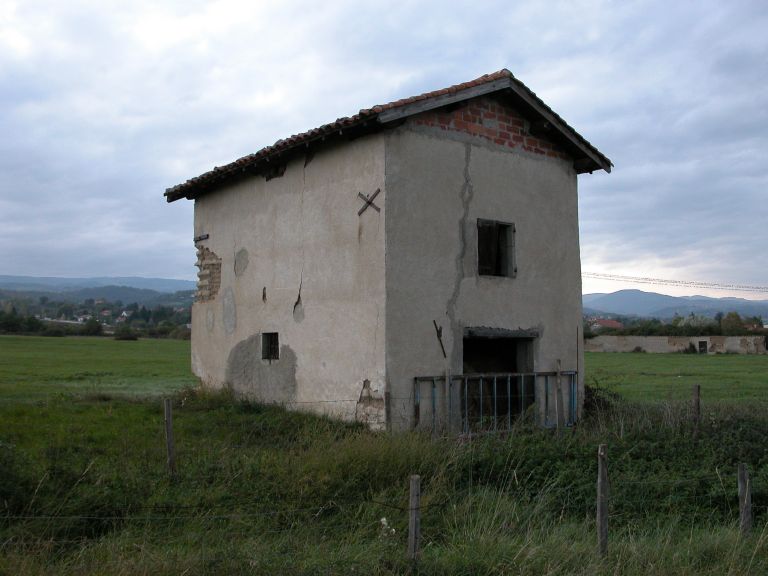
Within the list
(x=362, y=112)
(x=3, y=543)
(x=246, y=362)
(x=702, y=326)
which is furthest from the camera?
(x=702, y=326)

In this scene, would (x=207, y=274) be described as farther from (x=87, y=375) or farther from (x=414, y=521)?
(x=87, y=375)

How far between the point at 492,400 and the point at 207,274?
6.58 metres

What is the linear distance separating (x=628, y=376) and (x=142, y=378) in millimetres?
20992

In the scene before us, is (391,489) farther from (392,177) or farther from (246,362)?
(246,362)

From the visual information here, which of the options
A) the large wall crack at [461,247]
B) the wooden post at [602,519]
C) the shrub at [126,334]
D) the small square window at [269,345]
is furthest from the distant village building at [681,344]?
the wooden post at [602,519]

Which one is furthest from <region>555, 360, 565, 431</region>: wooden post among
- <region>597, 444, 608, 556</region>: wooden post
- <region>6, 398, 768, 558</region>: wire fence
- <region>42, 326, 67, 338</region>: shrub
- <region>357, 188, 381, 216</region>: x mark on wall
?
<region>42, 326, 67, 338</region>: shrub

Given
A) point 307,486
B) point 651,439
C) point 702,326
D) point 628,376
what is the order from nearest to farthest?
point 307,486
point 651,439
point 628,376
point 702,326

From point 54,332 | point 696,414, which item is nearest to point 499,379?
point 696,414

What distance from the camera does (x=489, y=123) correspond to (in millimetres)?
11914

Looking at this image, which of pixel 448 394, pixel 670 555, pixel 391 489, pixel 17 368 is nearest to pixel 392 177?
pixel 448 394

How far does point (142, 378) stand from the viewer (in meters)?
25.1

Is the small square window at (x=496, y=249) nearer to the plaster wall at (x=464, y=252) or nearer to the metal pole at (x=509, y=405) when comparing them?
the plaster wall at (x=464, y=252)

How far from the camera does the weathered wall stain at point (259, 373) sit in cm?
1228

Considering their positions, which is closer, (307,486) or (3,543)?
(3,543)
